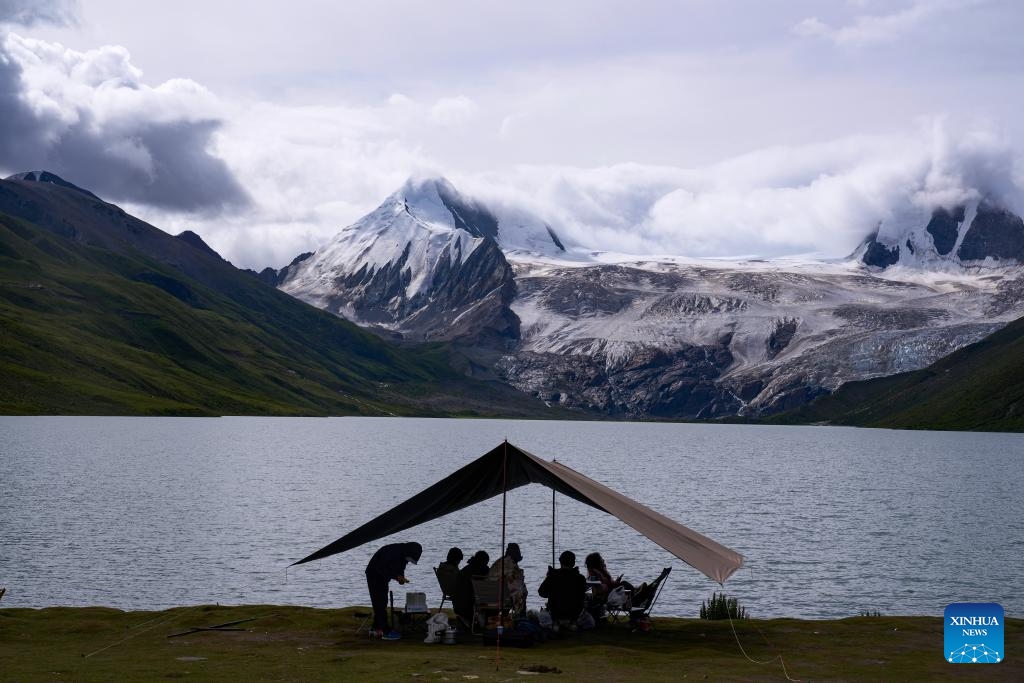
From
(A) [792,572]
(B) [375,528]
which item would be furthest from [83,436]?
(B) [375,528]

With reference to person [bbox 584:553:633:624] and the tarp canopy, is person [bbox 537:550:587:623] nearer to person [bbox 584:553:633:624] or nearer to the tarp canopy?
person [bbox 584:553:633:624]

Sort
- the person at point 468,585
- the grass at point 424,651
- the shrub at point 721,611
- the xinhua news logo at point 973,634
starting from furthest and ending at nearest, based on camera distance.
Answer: the shrub at point 721,611 < the person at point 468,585 < the grass at point 424,651 < the xinhua news logo at point 973,634

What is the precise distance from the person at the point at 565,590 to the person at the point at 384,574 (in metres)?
4.03

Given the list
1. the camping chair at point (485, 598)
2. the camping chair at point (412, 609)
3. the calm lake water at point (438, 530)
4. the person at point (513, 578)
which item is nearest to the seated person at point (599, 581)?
the person at point (513, 578)

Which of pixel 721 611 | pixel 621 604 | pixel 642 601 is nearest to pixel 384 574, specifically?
pixel 621 604

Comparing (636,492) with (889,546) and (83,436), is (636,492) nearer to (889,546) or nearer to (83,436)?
(889,546)

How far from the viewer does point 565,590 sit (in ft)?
108

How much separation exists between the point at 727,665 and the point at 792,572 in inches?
1258

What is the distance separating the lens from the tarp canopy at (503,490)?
34.0 meters

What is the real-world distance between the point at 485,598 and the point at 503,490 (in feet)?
11.9

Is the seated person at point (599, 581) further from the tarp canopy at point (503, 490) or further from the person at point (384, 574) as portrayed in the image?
the person at point (384, 574)

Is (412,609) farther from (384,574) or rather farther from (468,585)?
(384,574)

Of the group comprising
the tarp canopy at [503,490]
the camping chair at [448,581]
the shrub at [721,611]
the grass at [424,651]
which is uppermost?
the tarp canopy at [503,490]

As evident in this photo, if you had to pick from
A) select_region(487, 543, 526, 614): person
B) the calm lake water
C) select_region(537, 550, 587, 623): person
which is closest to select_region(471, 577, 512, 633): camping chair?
select_region(487, 543, 526, 614): person
